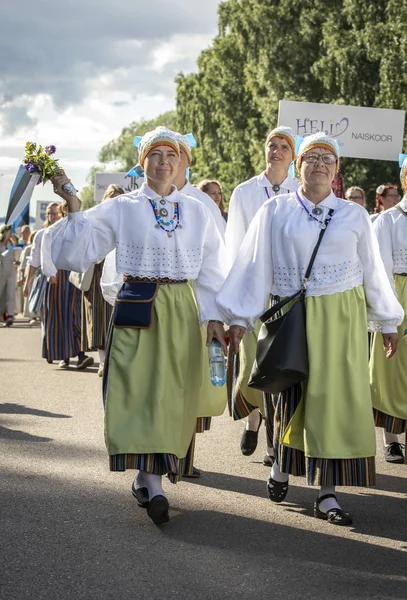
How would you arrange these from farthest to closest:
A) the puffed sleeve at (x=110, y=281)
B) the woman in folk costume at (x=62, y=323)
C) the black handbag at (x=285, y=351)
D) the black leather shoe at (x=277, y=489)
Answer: the woman in folk costume at (x=62, y=323)
the puffed sleeve at (x=110, y=281)
the black leather shoe at (x=277, y=489)
the black handbag at (x=285, y=351)

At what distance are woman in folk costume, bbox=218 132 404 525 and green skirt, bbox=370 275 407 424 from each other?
1.27 m

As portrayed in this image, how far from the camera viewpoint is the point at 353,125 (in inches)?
628

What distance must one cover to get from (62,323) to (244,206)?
5.98m

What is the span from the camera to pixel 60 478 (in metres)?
6.79

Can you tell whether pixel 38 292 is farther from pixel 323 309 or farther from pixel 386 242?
pixel 323 309

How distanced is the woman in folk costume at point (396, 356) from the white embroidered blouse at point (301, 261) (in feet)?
4.26

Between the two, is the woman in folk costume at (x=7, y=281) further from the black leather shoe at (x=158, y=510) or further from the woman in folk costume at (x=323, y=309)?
the black leather shoe at (x=158, y=510)

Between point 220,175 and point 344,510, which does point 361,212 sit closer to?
point 344,510

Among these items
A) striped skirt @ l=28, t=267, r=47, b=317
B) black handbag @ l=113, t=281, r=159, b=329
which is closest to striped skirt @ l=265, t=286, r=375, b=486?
black handbag @ l=113, t=281, r=159, b=329

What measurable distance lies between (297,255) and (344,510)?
1375mm

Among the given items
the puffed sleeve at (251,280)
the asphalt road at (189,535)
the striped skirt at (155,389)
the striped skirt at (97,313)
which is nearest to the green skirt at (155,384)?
the striped skirt at (155,389)

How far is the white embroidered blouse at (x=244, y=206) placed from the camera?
786cm

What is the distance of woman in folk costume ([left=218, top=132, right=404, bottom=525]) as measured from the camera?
589 centimetres

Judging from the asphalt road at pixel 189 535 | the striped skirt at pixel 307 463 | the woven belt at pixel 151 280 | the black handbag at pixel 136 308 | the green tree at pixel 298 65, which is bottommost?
the asphalt road at pixel 189 535
